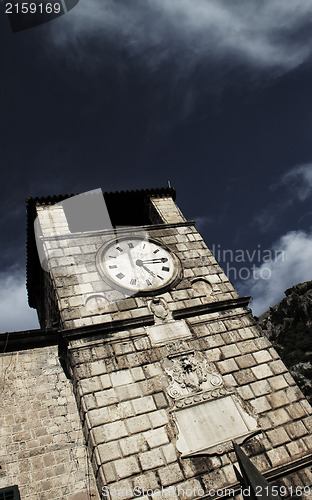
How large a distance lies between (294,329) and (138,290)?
50.8 metres

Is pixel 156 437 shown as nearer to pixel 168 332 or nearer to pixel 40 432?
pixel 168 332

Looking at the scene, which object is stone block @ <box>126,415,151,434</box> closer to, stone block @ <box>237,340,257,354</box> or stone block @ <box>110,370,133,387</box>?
stone block @ <box>110,370,133,387</box>

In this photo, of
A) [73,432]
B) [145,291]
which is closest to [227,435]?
[73,432]

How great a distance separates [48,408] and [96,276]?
3.24 metres

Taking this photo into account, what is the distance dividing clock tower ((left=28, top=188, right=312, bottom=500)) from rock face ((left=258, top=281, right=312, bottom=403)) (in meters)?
34.3

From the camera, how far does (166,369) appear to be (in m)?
7.68

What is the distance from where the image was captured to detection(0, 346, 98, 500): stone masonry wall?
680cm

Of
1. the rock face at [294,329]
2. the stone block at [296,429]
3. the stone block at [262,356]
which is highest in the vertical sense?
the rock face at [294,329]

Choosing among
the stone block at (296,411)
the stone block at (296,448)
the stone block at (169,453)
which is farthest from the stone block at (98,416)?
the stone block at (296,411)

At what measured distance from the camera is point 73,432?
7547 mm

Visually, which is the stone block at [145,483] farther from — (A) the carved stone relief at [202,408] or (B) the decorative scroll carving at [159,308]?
(B) the decorative scroll carving at [159,308]

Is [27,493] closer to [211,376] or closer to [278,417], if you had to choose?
[211,376]

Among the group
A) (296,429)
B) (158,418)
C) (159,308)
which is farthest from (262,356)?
(158,418)

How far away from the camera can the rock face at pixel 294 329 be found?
140ft
